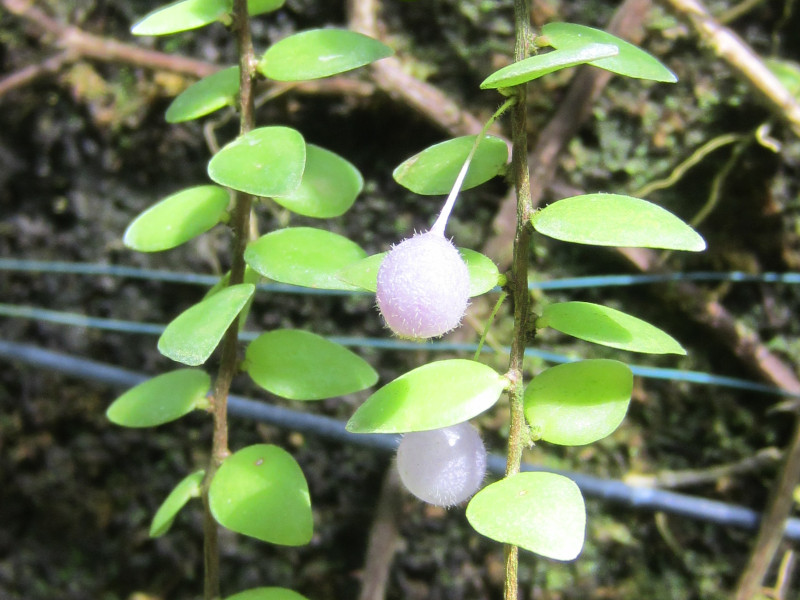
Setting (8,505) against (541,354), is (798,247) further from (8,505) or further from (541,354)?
(8,505)

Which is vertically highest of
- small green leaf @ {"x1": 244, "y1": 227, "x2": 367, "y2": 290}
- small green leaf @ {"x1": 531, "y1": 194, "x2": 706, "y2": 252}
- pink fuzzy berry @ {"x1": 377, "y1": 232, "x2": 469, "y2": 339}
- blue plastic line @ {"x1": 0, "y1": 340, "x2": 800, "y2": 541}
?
small green leaf @ {"x1": 531, "y1": 194, "x2": 706, "y2": 252}

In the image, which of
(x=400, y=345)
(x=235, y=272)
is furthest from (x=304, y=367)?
(x=400, y=345)

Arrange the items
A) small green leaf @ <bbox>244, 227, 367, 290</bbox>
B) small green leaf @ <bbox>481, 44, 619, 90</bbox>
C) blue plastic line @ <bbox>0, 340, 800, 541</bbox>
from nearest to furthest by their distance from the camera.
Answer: small green leaf @ <bbox>481, 44, 619, 90</bbox> → small green leaf @ <bbox>244, 227, 367, 290</bbox> → blue plastic line @ <bbox>0, 340, 800, 541</bbox>

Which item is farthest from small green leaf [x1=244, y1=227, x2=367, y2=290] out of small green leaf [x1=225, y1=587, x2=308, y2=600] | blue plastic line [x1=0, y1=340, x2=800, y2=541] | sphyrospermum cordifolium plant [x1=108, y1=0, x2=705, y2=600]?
blue plastic line [x1=0, y1=340, x2=800, y2=541]

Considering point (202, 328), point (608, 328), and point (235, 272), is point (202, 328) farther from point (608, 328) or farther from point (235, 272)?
point (608, 328)

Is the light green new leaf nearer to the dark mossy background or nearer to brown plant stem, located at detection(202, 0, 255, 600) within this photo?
brown plant stem, located at detection(202, 0, 255, 600)

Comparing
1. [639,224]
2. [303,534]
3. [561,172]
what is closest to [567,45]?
[639,224]

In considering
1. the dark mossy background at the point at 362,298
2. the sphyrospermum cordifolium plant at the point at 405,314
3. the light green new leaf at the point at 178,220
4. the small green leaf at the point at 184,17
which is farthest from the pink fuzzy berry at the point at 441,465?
the dark mossy background at the point at 362,298
